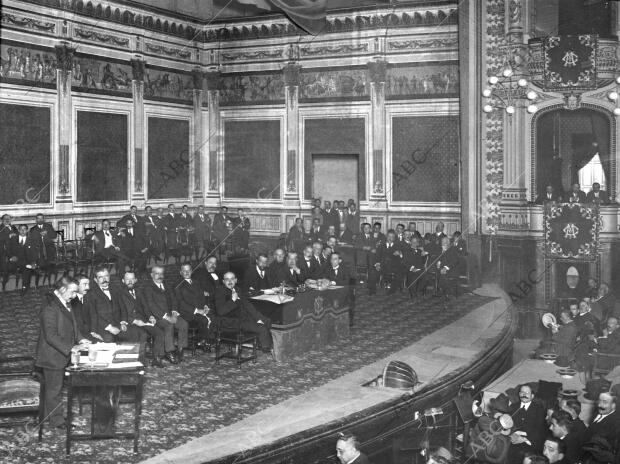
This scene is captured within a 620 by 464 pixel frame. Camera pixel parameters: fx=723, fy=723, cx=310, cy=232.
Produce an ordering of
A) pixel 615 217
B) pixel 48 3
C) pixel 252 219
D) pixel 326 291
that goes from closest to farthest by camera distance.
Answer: pixel 326 291 → pixel 615 217 → pixel 48 3 → pixel 252 219

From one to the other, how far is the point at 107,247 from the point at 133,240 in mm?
Result: 763

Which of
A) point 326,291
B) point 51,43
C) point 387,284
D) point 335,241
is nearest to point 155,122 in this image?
point 51,43

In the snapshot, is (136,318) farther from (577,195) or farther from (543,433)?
(577,195)

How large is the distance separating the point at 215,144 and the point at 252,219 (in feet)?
9.09

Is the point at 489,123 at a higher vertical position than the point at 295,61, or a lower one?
lower

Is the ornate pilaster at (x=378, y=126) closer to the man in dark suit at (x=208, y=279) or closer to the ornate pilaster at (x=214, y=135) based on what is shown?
the ornate pilaster at (x=214, y=135)

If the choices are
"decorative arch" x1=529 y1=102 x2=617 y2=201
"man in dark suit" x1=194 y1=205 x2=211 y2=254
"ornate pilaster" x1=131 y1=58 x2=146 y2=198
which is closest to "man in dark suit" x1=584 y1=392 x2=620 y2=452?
"decorative arch" x1=529 y1=102 x2=617 y2=201

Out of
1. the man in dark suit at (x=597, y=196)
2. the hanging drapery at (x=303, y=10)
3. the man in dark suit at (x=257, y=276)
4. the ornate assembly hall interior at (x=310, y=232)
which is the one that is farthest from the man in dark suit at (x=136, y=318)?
Result: the man in dark suit at (x=597, y=196)

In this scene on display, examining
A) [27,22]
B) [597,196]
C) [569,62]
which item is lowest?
[597,196]

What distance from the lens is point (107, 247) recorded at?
53.2ft

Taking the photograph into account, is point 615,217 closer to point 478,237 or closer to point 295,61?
point 478,237

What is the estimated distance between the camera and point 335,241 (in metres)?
17.1

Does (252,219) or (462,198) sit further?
(252,219)

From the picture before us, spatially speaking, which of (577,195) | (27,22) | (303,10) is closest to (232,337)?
→ (303,10)
